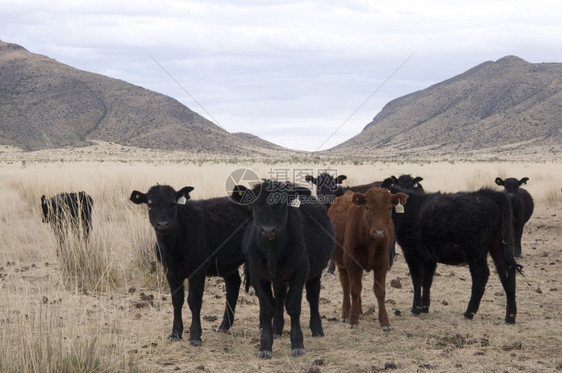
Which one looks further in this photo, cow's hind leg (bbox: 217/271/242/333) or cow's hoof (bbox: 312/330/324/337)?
cow's hind leg (bbox: 217/271/242/333)

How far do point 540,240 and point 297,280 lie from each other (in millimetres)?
11027

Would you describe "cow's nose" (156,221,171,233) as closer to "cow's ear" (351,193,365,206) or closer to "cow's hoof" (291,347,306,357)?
"cow's hoof" (291,347,306,357)

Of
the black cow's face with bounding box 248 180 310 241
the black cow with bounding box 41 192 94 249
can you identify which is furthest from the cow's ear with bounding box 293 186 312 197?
the black cow with bounding box 41 192 94 249

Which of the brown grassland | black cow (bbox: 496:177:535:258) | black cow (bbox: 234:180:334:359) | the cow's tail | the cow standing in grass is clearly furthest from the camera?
black cow (bbox: 496:177:535:258)

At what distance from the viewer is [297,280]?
7.33 m

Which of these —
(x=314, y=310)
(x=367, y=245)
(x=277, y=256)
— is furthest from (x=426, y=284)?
(x=277, y=256)

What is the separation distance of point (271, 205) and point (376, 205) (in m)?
1.90

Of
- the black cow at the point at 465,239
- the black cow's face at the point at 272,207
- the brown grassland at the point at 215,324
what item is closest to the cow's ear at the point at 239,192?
the black cow's face at the point at 272,207

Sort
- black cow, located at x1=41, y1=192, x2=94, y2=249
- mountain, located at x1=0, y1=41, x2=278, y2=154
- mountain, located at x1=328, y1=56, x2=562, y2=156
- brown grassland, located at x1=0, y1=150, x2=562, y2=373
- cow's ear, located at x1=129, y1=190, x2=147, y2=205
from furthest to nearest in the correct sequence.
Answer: mountain, located at x1=328, y1=56, x2=562, y2=156, mountain, located at x1=0, y1=41, x2=278, y2=154, black cow, located at x1=41, y1=192, x2=94, y2=249, cow's ear, located at x1=129, y1=190, x2=147, y2=205, brown grassland, located at x1=0, y1=150, x2=562, y2=373

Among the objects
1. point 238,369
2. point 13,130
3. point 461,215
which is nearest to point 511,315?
point 461,215

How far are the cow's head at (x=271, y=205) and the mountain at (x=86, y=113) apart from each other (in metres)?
82.1

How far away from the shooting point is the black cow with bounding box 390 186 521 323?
28.9ft

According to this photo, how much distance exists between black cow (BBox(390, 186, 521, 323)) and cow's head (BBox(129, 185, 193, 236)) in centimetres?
360

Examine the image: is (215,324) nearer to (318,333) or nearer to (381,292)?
(318,333)
